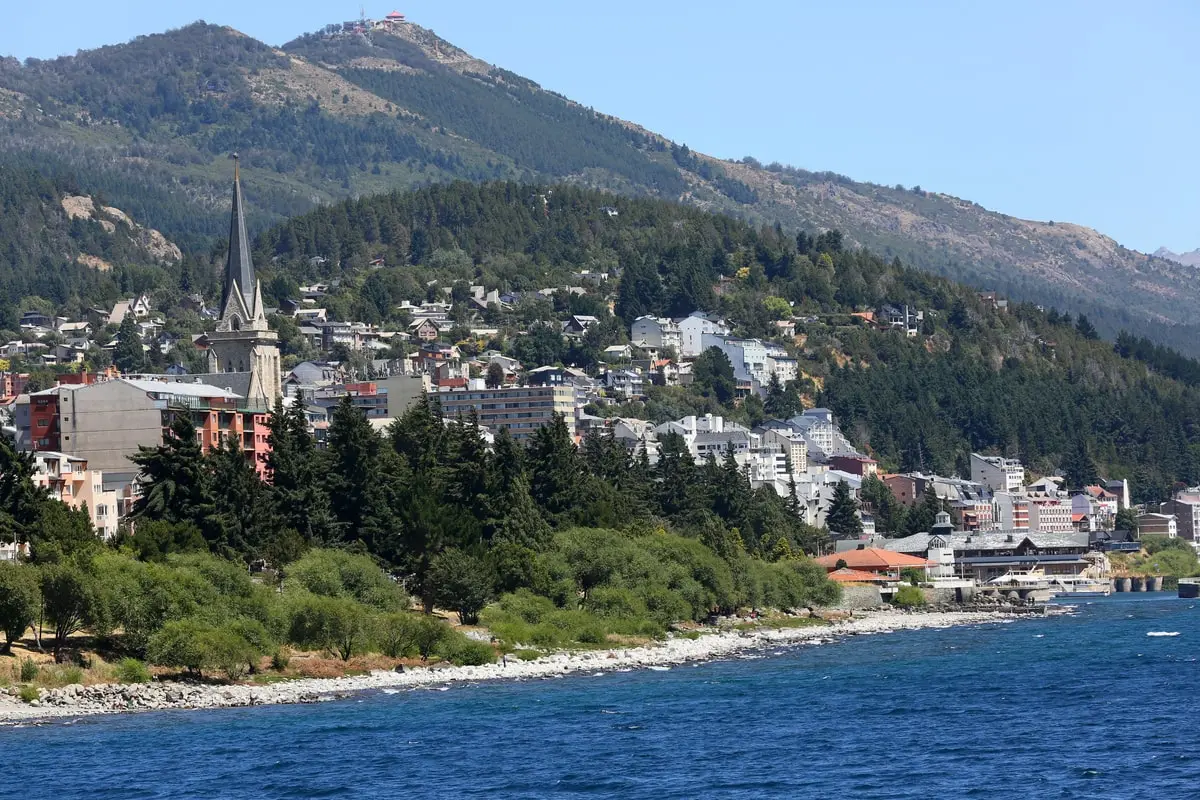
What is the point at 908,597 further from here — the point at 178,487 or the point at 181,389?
the point at 178,487

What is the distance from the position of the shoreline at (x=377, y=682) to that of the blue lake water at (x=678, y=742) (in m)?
1.95

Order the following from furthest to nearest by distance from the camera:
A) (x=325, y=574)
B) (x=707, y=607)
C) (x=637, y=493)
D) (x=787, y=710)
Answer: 1. (x=637, y=493)
2. (x=707, y=607)
3. (x=325, y=574)
4. (x=787, y=710)

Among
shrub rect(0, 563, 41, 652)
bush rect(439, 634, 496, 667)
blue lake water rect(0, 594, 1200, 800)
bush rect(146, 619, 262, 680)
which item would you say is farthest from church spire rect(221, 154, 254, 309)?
shrub rect(0, 563, 41, 652)

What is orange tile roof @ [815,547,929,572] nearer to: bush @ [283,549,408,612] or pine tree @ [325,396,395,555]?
pine tree @ [325,396,395,555]

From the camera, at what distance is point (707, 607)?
379 ft

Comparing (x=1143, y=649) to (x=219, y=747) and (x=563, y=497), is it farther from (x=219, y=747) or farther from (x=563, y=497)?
(x=219, y=747)

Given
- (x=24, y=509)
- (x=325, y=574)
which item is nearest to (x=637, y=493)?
(x=325, y=574)

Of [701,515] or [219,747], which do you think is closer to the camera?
[219,747]

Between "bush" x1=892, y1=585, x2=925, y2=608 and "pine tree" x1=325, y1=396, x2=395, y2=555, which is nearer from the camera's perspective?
"pine tree" x1=325, y1=396, x2=395, y2=555

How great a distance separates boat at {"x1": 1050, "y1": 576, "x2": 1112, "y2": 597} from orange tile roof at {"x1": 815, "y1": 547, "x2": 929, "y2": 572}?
24.9 metres

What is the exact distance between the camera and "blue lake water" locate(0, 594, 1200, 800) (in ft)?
184

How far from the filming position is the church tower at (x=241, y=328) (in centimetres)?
16638

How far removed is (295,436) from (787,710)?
38.4m

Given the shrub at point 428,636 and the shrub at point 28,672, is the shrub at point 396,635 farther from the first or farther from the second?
the shrub at point 28,672
